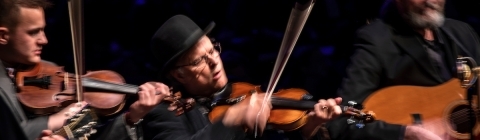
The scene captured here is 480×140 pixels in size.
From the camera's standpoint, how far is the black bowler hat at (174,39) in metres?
3.49

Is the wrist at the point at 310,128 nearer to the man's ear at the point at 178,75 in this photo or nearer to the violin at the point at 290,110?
the violin at the point at 290,110

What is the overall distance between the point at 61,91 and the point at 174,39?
0.50m

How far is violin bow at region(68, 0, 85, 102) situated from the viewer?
2840mm

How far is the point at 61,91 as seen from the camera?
3346mm

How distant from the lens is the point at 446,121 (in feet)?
11.0

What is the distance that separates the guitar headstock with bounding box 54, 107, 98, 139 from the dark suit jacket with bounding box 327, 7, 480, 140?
37.8 inches

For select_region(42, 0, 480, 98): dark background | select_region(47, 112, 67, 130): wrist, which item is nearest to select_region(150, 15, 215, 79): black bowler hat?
select_region(47, 112, 67, 130): wrist

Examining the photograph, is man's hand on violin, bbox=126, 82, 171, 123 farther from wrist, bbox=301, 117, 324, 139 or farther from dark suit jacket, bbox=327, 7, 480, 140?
dark suit jacket, bbox=327, 7, 480, 140

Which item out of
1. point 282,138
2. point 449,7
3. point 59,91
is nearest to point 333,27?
point 449,7

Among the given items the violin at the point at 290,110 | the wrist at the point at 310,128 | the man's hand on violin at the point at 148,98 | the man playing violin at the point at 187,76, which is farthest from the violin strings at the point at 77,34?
the wrist at the point at 310,128

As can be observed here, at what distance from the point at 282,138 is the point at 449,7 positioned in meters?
1.51

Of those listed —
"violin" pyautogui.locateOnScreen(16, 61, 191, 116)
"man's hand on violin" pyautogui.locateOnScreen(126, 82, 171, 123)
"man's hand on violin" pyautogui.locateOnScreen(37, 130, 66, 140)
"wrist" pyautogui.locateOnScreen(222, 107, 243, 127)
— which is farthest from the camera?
"man's hand on violin" pyautogui.locateOnScreen(126, 82, 171, 123)

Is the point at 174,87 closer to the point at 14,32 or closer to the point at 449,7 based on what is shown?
the point at 14,32

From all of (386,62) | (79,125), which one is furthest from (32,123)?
(386,62)
